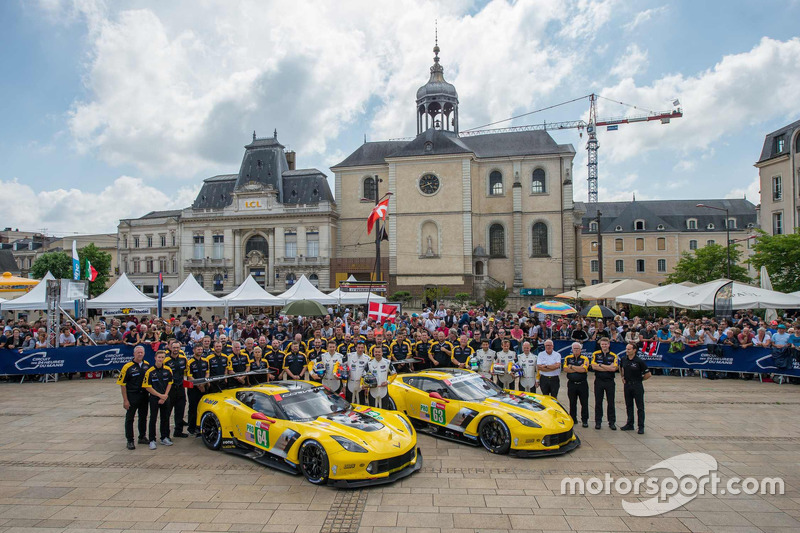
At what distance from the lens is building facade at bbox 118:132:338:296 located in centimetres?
5516

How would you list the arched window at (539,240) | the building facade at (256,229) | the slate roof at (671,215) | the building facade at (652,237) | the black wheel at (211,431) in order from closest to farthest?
the black wheel at (211,431)
the arched window at (539,240)
the building facade at (256,229)
the building facade at (652,237)
the slate roof at (671,215)

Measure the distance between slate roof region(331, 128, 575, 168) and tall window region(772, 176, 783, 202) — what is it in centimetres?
1658

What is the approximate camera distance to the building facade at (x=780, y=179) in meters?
38.8

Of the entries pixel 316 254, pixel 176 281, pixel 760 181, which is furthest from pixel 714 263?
pixel 176 281

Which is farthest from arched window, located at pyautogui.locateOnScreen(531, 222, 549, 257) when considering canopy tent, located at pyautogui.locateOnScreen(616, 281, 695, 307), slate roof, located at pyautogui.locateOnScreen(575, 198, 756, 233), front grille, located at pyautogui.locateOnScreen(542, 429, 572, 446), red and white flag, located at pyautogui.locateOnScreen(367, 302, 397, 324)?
front grille, located at pyautogui.locateOnScreen(542, 429, 572, 446)

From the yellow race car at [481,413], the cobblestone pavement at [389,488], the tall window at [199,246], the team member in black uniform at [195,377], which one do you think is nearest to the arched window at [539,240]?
the tall window at [199,246]

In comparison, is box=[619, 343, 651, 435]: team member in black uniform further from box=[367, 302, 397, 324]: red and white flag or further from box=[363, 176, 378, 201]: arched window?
box=[363, 176, 378, 201]: arched window

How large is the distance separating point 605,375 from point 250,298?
64.0 ft

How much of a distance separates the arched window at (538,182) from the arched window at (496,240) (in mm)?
4951

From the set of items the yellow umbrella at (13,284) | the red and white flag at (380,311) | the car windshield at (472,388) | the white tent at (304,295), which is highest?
the yellow umbrella at (13,284)

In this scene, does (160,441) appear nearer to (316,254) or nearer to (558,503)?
(558,503)

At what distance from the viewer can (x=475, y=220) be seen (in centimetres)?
5291

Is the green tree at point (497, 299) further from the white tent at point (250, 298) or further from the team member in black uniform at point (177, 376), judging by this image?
the team member in black uniform at point (177, 376)

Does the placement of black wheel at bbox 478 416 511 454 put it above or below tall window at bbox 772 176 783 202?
below
